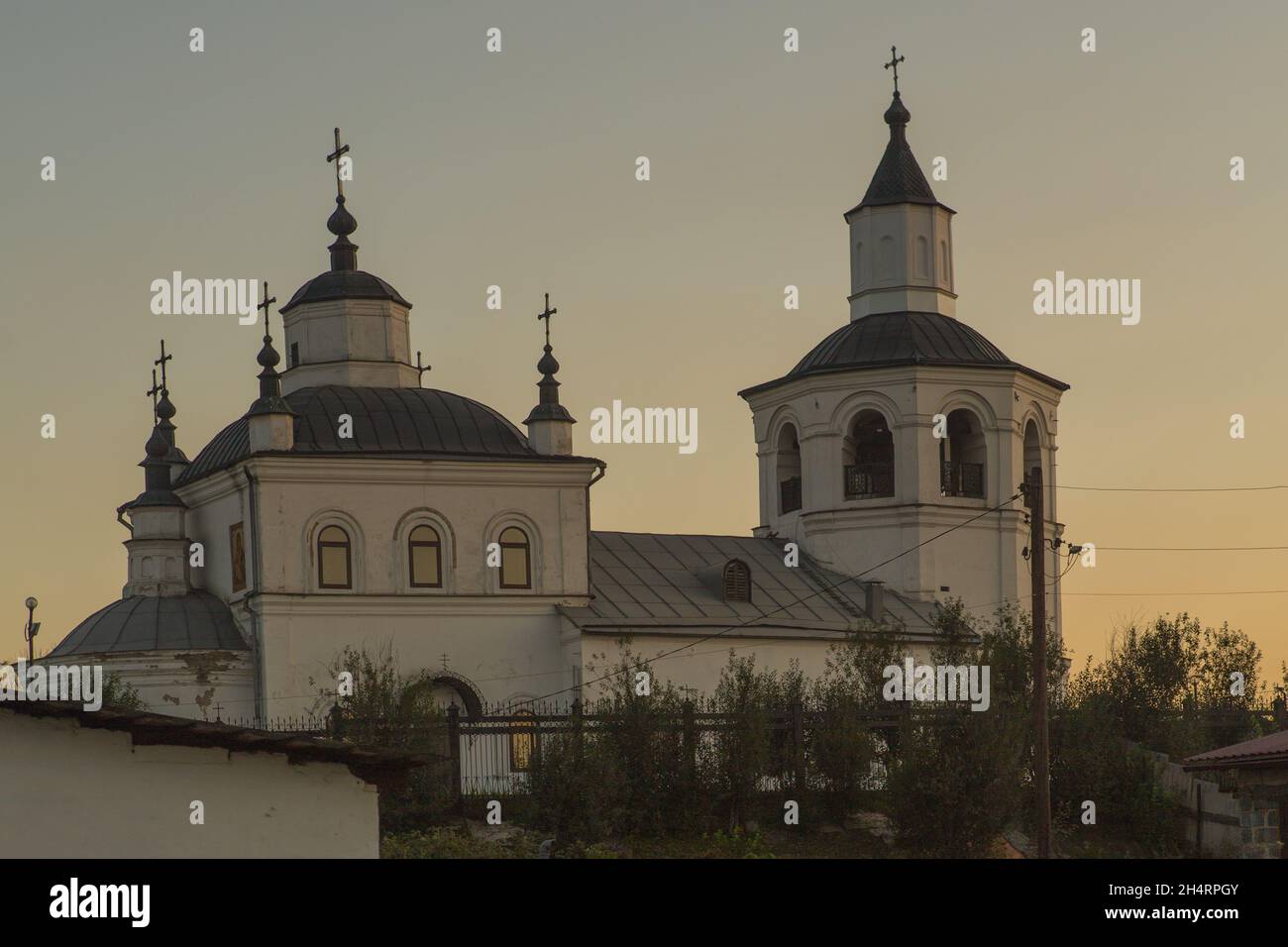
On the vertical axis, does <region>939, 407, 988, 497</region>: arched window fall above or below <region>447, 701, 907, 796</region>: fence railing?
above

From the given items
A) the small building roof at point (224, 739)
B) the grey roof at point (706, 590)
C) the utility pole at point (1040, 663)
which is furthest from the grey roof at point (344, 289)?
the small building roof at point (224, 739)

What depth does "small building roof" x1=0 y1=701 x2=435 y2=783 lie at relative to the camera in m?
17.9

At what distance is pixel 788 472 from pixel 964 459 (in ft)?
12.3

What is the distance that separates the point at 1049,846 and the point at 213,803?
43.4 ft

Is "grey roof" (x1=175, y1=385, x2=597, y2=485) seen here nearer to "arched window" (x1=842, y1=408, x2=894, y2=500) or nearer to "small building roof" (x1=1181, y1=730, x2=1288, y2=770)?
"arched window" (x1=842, y1=408, x2=894, y2=500)

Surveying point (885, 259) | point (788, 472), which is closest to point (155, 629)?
point (788, 472)

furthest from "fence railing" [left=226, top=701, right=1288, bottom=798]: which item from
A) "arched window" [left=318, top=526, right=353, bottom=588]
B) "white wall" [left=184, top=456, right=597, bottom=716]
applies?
"arched window" [left=318, top=526, right=353, bottom=588]

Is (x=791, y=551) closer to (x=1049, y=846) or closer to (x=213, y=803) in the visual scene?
(x=1049, y=846)

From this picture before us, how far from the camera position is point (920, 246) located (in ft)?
149

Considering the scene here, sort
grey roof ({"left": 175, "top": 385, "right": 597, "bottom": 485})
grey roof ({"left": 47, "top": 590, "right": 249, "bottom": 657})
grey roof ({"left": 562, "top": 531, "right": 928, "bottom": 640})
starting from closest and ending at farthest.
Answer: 1. grey roof ({"left": 47, "top": 590, "right": 249, "bottom": 657})
2. grey roof ({"left": 175, "top": 385, "right": 597, "bottom": 485})
3. grey roof ({"left": 562, "top": 531, "right": 928, "bottom": 640})

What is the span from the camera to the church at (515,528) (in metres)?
36.2

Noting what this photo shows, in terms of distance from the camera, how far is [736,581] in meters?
40.7

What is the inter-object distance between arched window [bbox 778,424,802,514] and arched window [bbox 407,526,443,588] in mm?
10283

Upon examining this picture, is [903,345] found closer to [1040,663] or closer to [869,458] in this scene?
[869,458]
